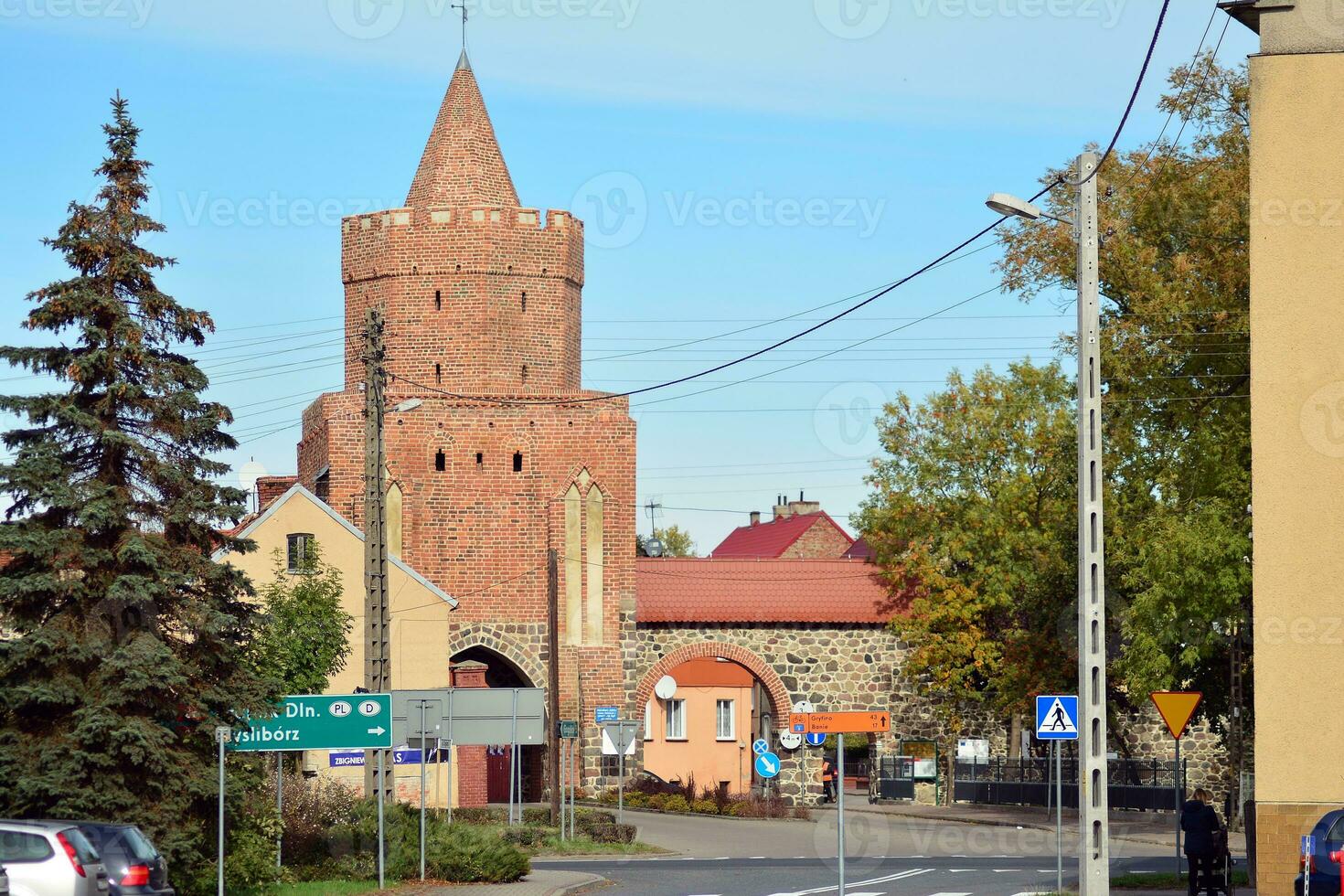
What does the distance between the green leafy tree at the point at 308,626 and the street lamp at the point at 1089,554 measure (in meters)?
19.1

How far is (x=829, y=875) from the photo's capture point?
1054 inches

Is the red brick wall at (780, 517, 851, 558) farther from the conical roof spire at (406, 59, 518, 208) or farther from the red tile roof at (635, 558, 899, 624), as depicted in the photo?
the conical roof spire at (406, 59, 518, 208)

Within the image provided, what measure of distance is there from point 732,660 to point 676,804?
247 inches

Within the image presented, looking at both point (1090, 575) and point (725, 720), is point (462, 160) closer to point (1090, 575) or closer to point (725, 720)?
point (725, 720)

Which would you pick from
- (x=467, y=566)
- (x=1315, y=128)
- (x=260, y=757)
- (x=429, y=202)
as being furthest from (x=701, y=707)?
(x=1315, y=128)

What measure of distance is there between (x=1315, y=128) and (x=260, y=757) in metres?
13.9

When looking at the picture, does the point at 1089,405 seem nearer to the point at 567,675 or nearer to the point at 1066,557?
the point at 1066,557

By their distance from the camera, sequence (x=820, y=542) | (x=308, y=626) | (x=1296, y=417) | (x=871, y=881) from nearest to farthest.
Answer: (x=1296, y=417) < (x=871, y=881) < (x=308, y=626) < (x=820, y=542)

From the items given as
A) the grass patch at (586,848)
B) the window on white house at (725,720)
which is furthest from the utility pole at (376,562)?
the window on white house at (725,720)

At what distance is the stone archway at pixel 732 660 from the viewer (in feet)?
168

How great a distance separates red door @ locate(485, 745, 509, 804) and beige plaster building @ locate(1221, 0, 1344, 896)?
112 feet

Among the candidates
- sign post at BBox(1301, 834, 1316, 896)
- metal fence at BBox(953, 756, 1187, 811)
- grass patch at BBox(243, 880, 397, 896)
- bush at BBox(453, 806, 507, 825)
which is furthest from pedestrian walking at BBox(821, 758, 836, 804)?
sign post at BBox(1301, 834, 1316, 896)

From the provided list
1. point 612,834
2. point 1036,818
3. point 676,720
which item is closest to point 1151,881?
point 612,834

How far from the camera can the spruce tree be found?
770 inches
